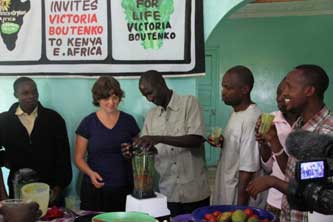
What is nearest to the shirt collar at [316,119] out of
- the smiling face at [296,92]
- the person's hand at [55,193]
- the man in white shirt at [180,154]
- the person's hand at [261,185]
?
the smiling face at [296,92]

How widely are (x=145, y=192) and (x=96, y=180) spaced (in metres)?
0.63

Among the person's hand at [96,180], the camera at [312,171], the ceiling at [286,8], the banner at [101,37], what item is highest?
the ceiling at [286,8]

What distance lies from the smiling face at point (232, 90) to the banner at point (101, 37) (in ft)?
1.79

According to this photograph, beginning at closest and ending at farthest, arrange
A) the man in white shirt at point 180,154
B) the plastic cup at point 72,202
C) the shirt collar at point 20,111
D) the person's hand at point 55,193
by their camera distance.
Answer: the man in white shirt at point 180,154
the person's hand at point 55,193
the shirt collar at point 20,111
the plastic cup at point 72,202

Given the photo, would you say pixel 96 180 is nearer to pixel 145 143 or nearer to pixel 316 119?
pixel 145 143

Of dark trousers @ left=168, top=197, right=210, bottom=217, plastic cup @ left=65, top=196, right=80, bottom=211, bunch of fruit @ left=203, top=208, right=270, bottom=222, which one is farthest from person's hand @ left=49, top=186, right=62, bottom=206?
bunch of fruit @ left=203, top=208, right=270, bottom=222

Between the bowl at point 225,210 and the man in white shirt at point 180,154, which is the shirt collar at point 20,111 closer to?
the man in white shirt at point 180,154

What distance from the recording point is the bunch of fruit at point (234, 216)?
6.51ft

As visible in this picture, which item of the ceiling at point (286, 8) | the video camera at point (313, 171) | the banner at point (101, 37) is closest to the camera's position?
→ the video camera at point (313, 171)

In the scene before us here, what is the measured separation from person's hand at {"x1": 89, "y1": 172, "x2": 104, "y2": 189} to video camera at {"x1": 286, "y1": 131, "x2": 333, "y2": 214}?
5.32 feet

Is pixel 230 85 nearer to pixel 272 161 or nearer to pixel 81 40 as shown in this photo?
pixel 272 161

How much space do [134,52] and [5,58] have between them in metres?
1.02

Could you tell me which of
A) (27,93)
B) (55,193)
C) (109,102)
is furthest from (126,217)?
(27,93)

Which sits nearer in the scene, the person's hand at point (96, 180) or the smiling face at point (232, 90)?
the smiling face at point (232, 90)
